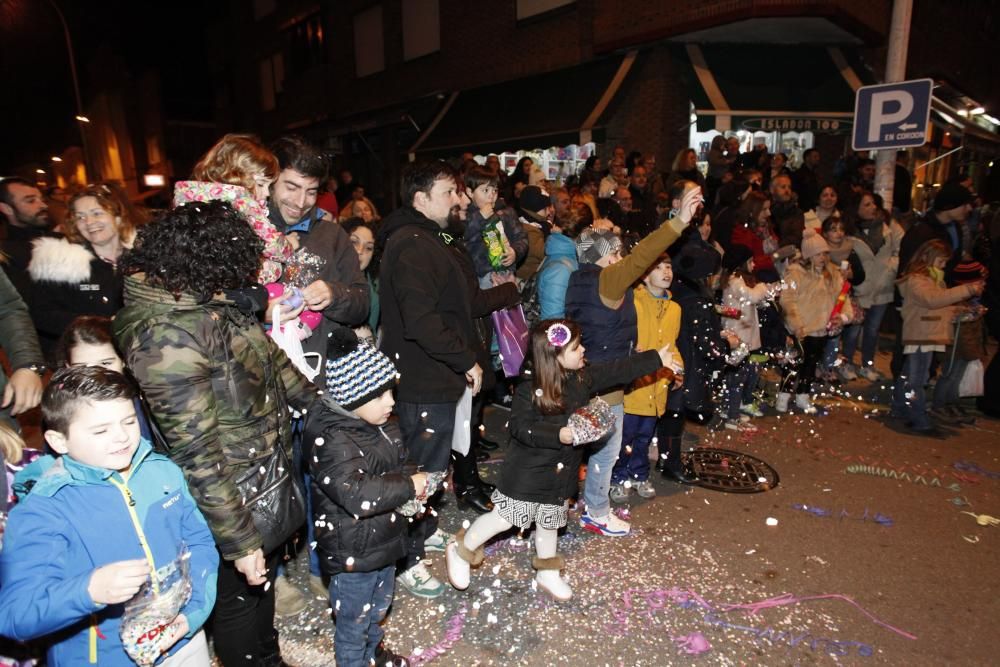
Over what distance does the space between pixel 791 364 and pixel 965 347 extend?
159cm

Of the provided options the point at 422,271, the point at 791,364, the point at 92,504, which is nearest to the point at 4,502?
the point at 92,504

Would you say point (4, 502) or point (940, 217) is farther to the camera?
point (940, 217)

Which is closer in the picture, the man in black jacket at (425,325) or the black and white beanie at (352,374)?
the black and white beanie at (352,374)

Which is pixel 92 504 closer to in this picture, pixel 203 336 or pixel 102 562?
pixel 102 562

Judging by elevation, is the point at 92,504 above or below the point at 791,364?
above

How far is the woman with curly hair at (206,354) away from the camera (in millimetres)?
2037

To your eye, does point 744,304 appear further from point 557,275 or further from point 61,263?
point 61,263

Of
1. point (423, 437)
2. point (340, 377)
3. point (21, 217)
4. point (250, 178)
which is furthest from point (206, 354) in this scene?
point (21, 217)

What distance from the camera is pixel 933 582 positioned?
3.64m

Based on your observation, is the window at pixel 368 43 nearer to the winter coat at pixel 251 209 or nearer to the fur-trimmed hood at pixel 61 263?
the fur-trimmed hood at pixel 61 263

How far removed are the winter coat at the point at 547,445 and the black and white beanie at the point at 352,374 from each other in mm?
1000

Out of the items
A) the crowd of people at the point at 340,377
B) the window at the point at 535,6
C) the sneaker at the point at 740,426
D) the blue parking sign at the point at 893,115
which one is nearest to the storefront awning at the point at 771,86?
the window at the point at 535,6

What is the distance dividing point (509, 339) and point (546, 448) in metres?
1.45

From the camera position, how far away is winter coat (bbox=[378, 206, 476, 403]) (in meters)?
3.43
